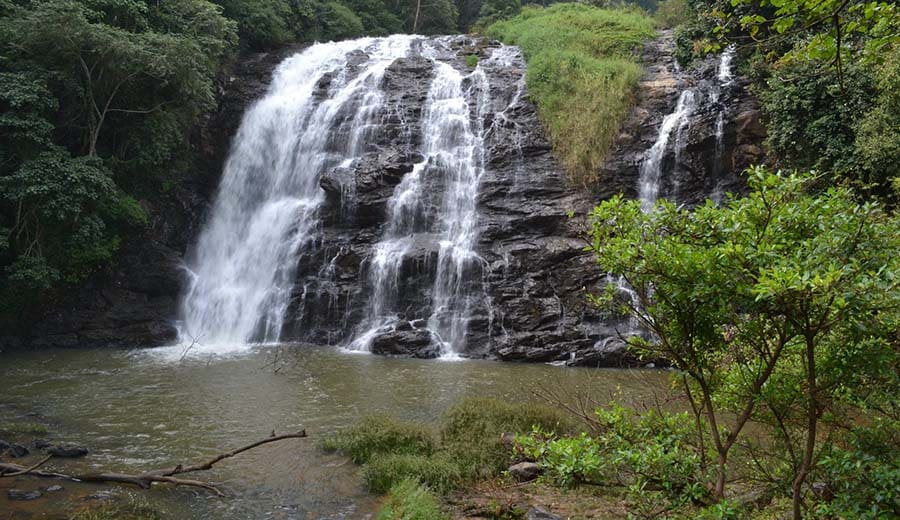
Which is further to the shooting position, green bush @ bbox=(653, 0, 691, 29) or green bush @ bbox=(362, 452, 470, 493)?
green bush @ bbox=(653, 0, 691, 29)

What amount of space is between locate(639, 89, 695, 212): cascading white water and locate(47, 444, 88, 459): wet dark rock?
1571 centimetres

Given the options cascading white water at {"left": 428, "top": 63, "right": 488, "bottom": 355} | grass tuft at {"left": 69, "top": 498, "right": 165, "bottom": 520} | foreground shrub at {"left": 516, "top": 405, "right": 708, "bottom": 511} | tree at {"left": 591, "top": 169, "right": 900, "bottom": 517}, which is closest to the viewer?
tree at {"left": 591, "top": 169, "right": 900, "bottom": 517}

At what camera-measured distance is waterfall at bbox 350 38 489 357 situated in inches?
685

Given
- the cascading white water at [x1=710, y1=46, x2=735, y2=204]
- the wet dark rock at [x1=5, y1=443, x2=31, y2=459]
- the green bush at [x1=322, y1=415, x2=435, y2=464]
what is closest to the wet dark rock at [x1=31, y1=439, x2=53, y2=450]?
the wet dark rock at [x1=5, y1=443, x2=31, y2=459]

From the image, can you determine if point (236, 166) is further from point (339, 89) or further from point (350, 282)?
point (350, 282)

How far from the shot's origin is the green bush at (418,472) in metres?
6.98

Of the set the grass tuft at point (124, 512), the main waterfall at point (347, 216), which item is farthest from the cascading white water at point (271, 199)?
the grass tuft at point (124, 512)

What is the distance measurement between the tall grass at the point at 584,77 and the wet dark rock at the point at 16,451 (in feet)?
52.8

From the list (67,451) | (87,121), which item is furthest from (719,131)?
(87,121)

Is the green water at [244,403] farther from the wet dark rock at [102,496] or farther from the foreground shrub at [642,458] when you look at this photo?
the foreground shrub at [642,458]

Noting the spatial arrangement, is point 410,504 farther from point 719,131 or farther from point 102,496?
point 719,131

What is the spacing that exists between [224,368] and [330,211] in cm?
737

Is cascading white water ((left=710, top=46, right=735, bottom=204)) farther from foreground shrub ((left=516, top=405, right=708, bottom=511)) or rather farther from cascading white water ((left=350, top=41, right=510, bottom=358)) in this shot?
foreground shrub ((left=516, top=405, right=708, bottom=511))

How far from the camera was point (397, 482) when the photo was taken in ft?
22.9
